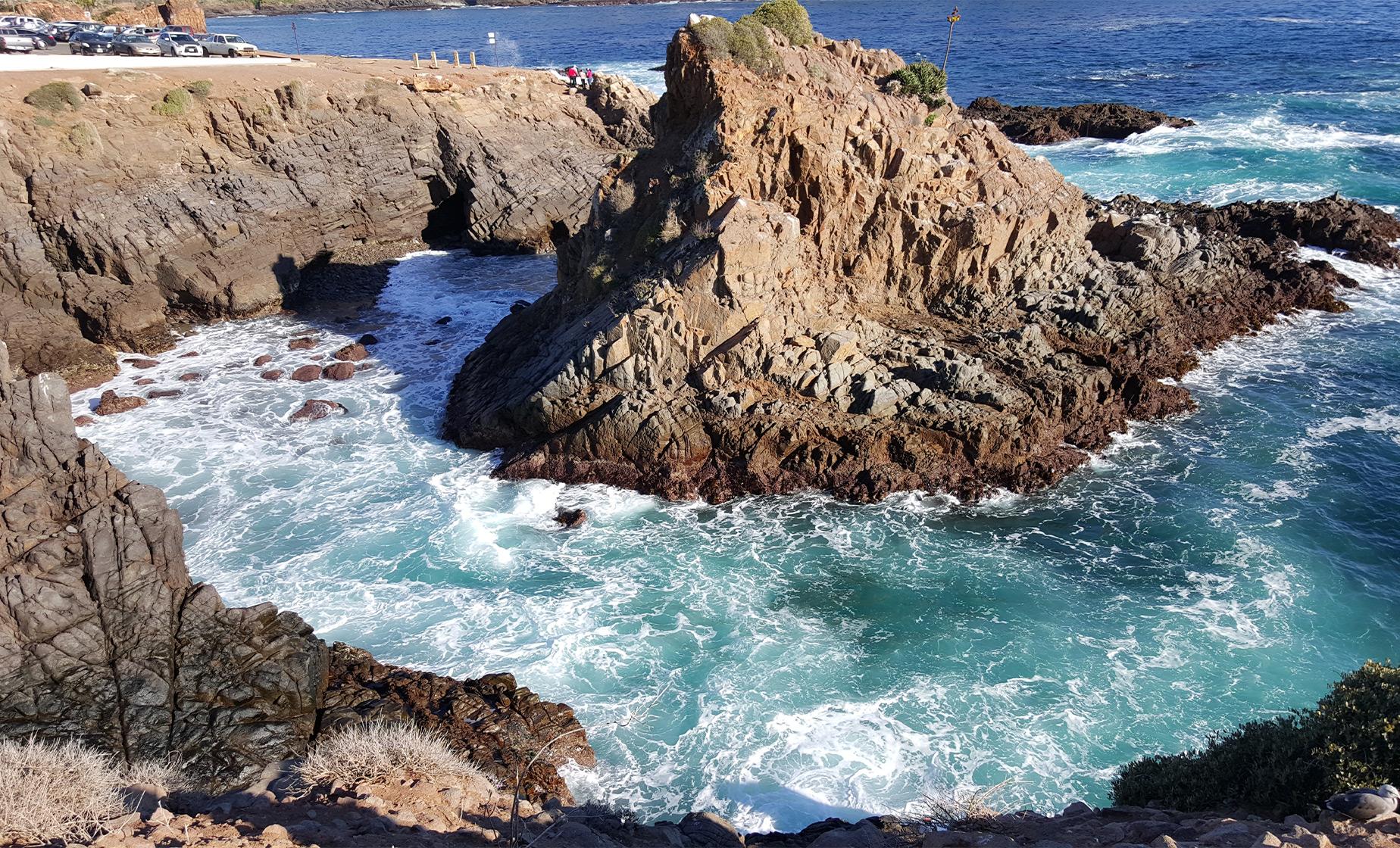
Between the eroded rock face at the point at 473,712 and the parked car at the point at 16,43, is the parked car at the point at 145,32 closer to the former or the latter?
the parked car at the point at 16,43

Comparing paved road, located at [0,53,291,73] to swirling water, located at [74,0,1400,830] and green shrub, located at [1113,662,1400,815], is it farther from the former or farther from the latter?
green shrub, located at [1113,662,1400,815]

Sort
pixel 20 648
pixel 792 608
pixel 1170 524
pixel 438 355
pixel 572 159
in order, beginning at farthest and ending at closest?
pixel 572 159 → pixel 438 355 → pixel 1170 524 → pixel 792 608 → pixel 20 648

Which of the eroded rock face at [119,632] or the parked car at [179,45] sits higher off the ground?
the parked car at [179,45]

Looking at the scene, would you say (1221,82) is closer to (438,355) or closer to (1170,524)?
(1170,524)

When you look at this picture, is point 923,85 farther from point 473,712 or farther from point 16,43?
point 16,43

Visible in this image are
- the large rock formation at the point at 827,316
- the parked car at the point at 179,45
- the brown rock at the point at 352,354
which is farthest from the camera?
the parked car at the point at 179,45

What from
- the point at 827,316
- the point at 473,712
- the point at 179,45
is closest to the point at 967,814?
the point at 473,712

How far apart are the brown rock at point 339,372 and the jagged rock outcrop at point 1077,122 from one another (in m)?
45.8

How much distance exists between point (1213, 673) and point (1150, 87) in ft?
211

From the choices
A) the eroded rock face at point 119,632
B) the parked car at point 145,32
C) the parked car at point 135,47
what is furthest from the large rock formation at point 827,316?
the parked car at point 145,32

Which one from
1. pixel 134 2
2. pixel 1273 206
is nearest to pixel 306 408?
pixel 1273 206

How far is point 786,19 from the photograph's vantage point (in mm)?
29734

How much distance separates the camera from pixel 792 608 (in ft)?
70.1

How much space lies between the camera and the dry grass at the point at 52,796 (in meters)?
10.1
